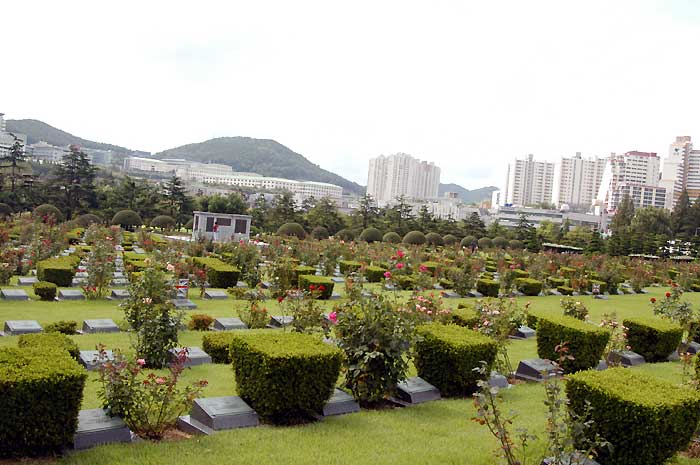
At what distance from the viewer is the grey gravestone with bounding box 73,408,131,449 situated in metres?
3.65

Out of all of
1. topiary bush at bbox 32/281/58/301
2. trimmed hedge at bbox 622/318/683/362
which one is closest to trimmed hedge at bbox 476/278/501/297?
trimmed hedge at bbox 622/318/683/362

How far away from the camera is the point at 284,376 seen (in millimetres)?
4293

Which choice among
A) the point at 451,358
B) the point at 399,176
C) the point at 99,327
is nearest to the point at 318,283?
the point at 99,327

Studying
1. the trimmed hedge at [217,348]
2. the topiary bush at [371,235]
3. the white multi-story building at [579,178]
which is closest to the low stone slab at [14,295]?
the trimmed hedge at [217,348]

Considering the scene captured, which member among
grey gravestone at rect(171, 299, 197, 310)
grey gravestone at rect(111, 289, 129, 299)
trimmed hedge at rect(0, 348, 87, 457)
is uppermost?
trimmed hedge at rect(0, 348, 87, 457)

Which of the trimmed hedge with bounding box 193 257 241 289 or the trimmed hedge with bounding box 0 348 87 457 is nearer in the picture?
the trimmed hedge with bounding box 0 348 87 457

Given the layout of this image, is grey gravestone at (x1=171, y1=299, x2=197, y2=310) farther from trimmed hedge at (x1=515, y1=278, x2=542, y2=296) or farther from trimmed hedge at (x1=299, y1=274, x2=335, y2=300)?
trimmed hedge at (x1=515, y1=278, x2=542, y2=296)

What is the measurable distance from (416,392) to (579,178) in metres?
147

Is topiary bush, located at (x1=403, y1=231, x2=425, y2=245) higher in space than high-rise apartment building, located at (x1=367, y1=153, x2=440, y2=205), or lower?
lower

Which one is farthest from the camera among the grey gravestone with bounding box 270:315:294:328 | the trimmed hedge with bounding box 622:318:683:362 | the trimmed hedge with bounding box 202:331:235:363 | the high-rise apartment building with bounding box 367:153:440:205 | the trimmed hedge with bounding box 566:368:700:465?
the high-rise apartment building with bounding box 367:153:440:205

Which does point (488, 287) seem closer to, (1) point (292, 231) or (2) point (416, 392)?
(2) point (416, 392)

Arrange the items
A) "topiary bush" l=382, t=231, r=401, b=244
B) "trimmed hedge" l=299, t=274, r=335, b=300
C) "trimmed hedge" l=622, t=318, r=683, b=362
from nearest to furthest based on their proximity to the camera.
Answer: "trimmed hedge" l=622, t=318, r=683, b=362, "trimmed hedge" l=299, t=274, r=335, b=300, "topiary bush" l=382, t=231, r=401, b=244

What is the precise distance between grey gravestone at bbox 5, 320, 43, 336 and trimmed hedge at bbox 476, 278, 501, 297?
37.4 feet

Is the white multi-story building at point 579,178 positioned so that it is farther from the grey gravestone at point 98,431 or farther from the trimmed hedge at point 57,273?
the grey gravestone at point 98,431
